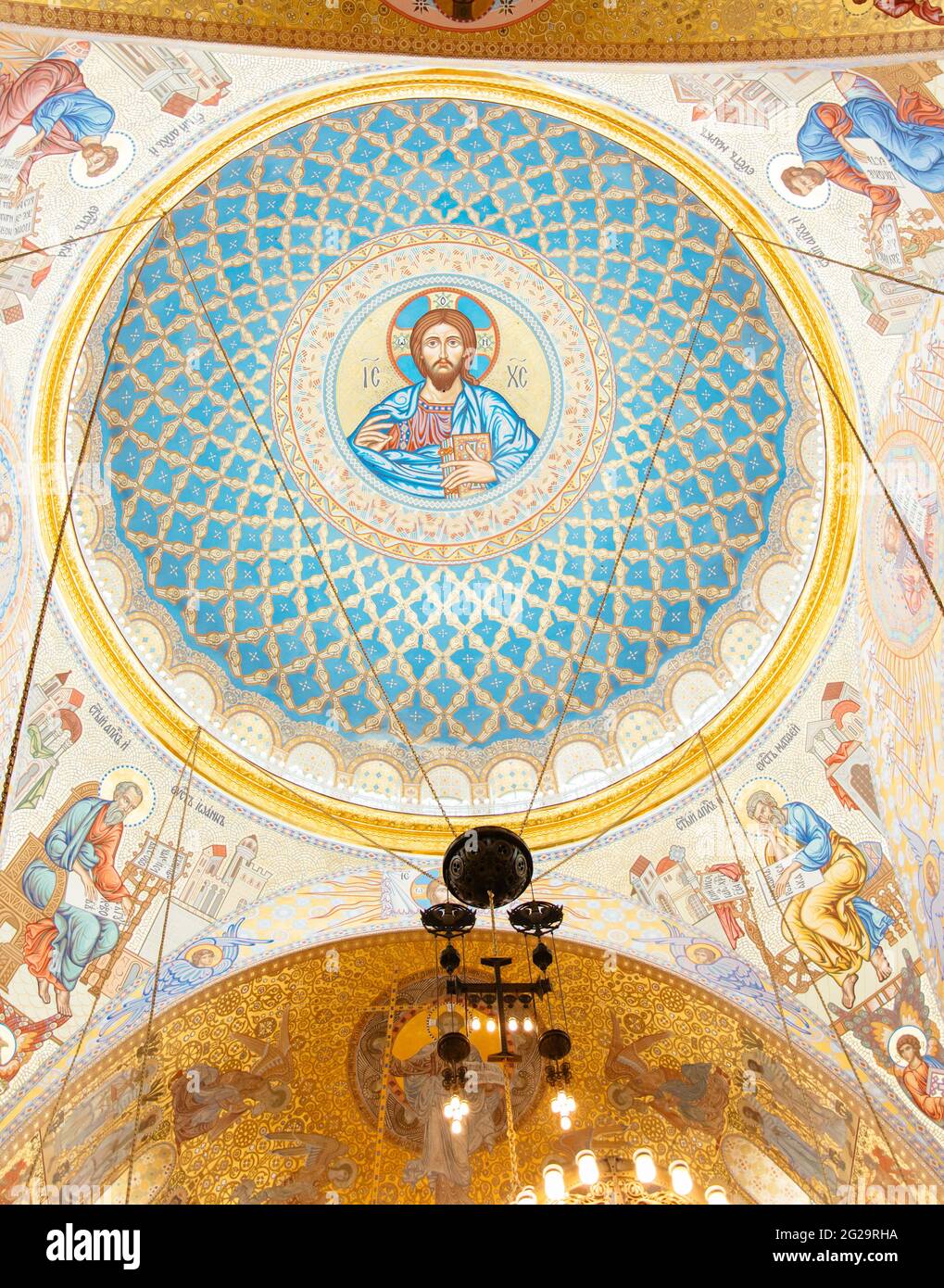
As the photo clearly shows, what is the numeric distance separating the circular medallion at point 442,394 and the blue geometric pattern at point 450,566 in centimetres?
16

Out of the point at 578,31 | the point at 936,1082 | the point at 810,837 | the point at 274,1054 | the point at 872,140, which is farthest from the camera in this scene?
the point at 274,1054

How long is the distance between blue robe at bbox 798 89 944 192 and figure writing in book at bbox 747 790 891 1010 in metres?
4.90

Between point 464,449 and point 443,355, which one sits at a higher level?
point 443,355

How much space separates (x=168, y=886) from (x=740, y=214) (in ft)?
22.9

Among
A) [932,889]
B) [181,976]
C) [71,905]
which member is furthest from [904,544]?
[71,905]

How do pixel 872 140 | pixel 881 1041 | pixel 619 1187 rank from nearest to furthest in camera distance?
pixel 872 140 → pixel 881 1041 → pixel 619 1187

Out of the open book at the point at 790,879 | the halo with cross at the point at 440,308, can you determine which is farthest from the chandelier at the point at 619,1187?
the halo with cross at the point at 440,308

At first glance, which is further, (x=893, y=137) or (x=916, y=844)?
(x=916, y=844)

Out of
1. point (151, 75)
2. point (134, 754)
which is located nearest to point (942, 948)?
point (134, 754)

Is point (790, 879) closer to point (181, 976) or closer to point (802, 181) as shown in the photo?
point (181, 976)

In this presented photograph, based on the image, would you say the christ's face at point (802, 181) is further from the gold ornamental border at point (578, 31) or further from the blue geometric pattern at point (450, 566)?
the gold ornamental border at point (578, 31)

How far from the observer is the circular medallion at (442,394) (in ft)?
33.6

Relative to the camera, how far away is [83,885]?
971 centimetres

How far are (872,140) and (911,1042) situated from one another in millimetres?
6504
